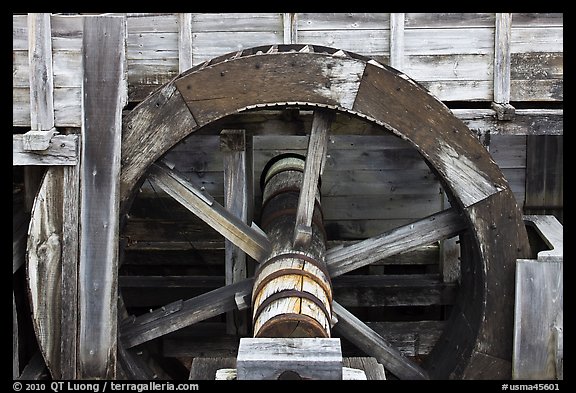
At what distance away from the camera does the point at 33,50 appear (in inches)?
177

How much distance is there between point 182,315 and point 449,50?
2344mm

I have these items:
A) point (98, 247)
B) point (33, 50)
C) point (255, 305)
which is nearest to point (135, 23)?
point (33, 50)

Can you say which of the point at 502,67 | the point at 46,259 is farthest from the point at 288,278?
the point at 502,67

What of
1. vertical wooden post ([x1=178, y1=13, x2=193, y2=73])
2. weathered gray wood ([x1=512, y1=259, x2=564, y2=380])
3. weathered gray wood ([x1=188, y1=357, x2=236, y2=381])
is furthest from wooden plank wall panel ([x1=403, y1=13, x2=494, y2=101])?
weathered gray wood ([x1=188, y1=357, x2=236, y2=381])

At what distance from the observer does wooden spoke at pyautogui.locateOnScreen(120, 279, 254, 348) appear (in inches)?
196

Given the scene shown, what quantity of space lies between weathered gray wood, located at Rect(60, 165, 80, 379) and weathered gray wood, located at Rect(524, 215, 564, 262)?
2.72 metres

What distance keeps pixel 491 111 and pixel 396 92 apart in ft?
Answer: 2.32

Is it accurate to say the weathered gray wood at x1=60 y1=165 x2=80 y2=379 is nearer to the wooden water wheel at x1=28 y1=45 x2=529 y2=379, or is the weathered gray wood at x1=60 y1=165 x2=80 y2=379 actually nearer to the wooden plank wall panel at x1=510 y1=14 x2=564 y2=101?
the wooden water wheel at x1=28 y1=45 x2=529 y2=379

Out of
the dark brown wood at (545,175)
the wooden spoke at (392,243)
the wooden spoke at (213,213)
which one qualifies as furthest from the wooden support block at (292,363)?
the dark brown wood at (545,175)

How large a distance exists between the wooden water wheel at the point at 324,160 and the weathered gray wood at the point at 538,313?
10 centimetres

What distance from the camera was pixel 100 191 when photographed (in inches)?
182

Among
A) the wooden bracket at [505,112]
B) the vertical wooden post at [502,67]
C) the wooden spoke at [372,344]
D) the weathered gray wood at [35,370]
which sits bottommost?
the weathered gray wood at [35,370]

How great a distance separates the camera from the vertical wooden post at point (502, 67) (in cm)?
488

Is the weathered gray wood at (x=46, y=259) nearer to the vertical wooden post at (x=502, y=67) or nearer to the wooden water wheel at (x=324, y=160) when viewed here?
the wooden water wheel at (x=324, y=160)
